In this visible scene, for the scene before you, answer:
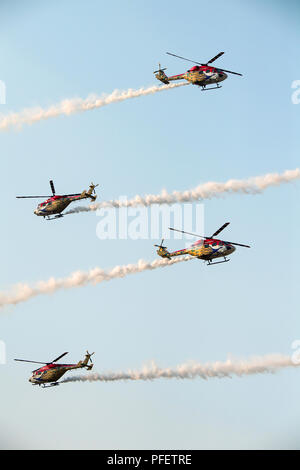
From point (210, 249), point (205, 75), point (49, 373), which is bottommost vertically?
point (49, 373)

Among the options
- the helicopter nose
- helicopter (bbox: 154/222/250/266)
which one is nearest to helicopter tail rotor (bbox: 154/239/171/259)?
helicopter (bbox: 154/222/250/266)

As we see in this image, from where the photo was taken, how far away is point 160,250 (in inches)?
2790

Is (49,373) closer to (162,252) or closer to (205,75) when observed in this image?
(162,252)

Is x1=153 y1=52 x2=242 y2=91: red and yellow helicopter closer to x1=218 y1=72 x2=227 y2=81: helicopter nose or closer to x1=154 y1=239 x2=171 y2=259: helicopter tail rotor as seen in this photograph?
x1=218 y1=72 x2=227 y2=81: helicopter nose

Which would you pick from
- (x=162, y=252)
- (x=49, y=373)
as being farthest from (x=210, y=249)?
(x=49, y=373)

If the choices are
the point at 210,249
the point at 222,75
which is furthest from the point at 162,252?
the point at 222,75

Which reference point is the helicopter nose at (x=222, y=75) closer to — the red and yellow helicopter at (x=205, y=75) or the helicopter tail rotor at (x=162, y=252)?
the red and yellow helicopter at (x=205, y=75)

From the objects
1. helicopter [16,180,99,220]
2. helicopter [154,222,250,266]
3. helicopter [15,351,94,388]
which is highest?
helicopter [16,180,99,220]

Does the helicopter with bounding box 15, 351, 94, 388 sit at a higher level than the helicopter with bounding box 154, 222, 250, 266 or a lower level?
lower

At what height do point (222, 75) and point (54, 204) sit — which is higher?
point (222, 75)

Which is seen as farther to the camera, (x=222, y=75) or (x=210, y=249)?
(x=222, y=75)
